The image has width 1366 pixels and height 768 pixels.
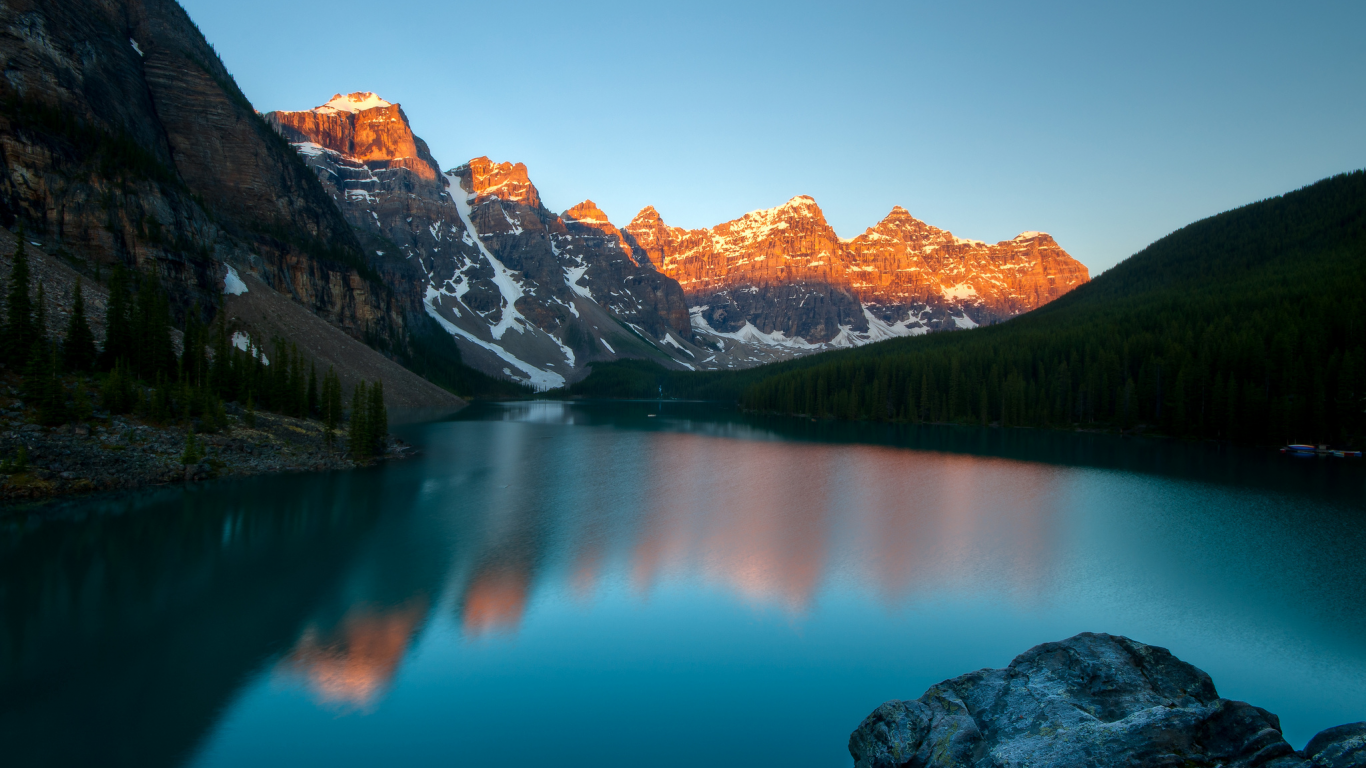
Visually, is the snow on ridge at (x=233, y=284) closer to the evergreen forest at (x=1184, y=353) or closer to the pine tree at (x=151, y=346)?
the pine tree at (x=151, y=346)

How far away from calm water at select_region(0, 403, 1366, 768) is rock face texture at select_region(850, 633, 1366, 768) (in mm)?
1651

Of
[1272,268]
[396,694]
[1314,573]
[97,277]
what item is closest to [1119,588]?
[1314,573]

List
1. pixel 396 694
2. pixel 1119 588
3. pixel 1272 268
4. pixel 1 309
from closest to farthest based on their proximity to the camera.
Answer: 1. pixel 396 694
2. pixel 1119 588
3. pixel 1 309
4. pixel 1272 268

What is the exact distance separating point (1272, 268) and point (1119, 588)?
3259 inches

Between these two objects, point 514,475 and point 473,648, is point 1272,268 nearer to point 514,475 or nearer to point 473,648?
point 514,475

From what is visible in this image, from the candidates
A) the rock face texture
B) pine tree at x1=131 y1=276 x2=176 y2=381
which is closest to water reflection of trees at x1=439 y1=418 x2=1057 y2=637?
the rock face texture

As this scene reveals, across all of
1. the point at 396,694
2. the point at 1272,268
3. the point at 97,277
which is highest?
the point at 1272,268

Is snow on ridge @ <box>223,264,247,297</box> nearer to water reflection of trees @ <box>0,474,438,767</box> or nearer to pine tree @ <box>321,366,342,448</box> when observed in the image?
pine tree @ <box>321,366,342,448</box>

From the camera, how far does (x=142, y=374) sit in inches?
1329

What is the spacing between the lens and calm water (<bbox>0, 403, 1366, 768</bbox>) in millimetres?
10023

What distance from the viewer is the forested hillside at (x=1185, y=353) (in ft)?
166

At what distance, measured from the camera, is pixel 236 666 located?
11.9 metres

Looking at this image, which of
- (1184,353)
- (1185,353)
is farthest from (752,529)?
(1184,353)

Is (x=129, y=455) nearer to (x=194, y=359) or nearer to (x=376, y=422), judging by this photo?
(x=194, y=359)
